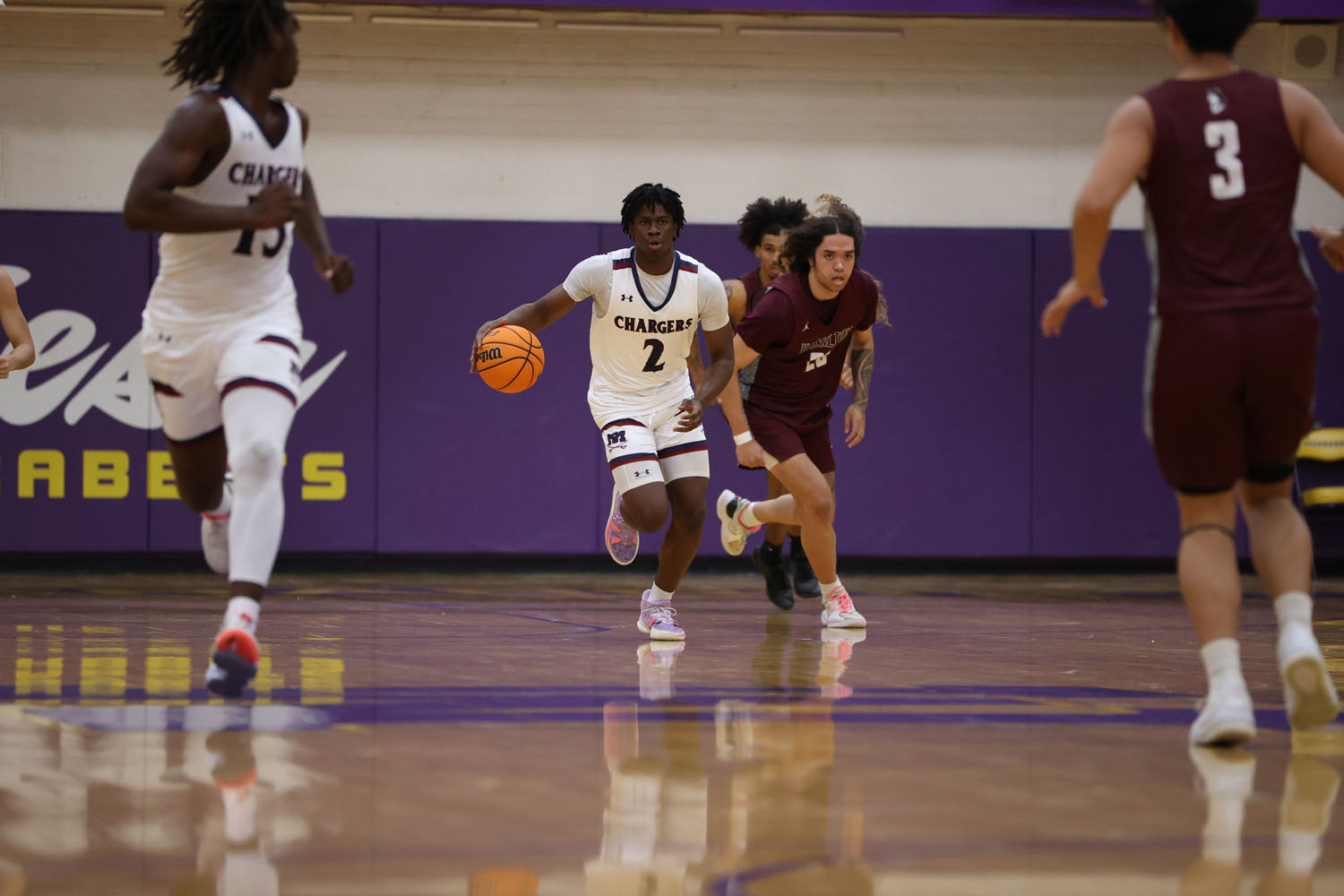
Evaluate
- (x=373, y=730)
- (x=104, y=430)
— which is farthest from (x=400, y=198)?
(x=373, y=730)

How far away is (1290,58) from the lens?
12016 mm

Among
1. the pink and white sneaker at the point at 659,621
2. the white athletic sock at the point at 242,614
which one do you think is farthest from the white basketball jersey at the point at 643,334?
the white athletic sock at the point at 242,614

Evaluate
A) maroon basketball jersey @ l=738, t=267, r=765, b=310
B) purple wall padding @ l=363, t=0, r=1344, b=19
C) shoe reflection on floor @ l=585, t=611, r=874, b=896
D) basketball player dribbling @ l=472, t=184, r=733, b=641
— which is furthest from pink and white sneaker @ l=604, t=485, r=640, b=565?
purple wall padding @ l=363, t=0, r=1344, b=19

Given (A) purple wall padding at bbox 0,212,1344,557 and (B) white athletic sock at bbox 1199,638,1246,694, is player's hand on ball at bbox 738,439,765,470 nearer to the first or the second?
(B) white athletic sock at bbox 1199,638,1246,694

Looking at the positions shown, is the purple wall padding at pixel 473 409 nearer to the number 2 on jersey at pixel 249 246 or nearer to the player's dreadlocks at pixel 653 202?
the player's dreadlocks at pixel 653 202

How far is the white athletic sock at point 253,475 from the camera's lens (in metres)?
4.07

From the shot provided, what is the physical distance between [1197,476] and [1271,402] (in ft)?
0.84

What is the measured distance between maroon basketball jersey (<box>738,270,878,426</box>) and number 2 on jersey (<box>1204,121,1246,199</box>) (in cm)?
326

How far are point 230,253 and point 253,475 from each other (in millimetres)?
672

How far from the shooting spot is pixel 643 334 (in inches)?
258

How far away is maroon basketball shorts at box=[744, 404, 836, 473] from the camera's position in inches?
279

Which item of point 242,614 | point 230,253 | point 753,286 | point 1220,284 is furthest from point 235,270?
point 753,286

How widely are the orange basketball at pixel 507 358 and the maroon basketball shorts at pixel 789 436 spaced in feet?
3.75

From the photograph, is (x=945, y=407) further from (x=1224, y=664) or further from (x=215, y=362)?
(x=215, y=362)
